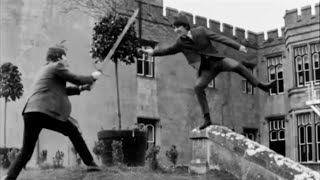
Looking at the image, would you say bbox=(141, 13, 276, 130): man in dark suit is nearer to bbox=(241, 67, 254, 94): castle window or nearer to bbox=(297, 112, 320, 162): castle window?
bbox=(297, 112, 320, 162): castle window

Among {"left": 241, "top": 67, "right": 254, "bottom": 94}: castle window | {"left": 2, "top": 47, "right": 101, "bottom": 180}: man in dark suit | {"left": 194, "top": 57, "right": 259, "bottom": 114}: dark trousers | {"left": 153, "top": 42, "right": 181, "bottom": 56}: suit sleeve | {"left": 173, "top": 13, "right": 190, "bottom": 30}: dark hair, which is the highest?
{"left": 241, "top": 67, "right": 254, "bottom": 94}: castle window

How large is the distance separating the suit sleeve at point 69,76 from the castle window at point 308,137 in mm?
20561

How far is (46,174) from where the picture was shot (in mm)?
9492

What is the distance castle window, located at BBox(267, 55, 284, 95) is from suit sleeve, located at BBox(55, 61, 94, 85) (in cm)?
2286

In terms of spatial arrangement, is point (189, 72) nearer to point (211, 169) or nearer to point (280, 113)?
point (280, 113)

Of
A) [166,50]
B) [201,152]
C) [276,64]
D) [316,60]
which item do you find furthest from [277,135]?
[166,50]

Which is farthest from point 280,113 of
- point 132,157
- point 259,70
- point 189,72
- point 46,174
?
point 46,174

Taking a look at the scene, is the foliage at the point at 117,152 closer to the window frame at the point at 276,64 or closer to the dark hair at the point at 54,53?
the dark hair at the point at 54,53

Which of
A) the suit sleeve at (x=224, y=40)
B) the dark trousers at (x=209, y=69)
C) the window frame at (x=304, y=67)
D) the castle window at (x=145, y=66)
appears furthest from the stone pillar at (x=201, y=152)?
the window frame at (x=304, y=67)

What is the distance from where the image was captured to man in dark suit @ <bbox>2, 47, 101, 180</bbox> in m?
7.77

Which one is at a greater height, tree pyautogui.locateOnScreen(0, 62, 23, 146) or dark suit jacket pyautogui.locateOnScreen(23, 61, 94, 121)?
tree pyautogui.locateOnScreen(0, 62, 23, 146)

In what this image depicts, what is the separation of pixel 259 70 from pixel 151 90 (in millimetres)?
8421

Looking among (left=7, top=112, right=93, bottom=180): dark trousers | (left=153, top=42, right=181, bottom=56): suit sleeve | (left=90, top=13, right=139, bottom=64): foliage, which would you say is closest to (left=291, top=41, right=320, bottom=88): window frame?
(left=90, top=13, right=139, bottom=64): foliage

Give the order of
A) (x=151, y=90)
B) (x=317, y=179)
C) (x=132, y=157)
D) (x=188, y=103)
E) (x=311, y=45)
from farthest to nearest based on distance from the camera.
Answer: (x=311, y=45) → (x=188, y=103) → (x=151, y=90) → (x=132, y=157) → (x=317, y=179)
